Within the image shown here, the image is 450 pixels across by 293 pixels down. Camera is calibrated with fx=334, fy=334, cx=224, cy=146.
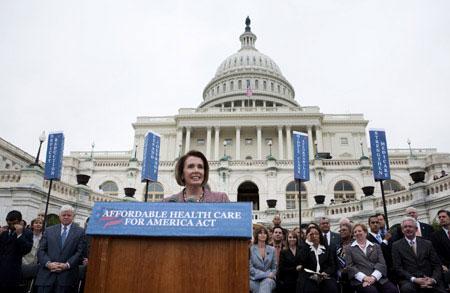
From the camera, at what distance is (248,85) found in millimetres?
83812

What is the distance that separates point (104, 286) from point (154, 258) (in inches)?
18.6

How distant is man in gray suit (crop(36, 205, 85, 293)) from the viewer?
20.0 feet

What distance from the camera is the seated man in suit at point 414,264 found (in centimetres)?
671

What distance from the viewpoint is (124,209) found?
306cm

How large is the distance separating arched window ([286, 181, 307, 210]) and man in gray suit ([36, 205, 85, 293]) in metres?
29.4

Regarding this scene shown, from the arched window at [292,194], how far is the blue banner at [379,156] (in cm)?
1376

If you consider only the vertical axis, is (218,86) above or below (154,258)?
above

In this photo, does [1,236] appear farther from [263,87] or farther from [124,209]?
[263,87]

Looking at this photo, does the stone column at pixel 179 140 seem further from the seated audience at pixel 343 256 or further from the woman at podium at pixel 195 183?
the woman at podium at pixel 195 183

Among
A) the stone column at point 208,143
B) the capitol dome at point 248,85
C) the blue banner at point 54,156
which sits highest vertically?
the capitol dome at point 248,85

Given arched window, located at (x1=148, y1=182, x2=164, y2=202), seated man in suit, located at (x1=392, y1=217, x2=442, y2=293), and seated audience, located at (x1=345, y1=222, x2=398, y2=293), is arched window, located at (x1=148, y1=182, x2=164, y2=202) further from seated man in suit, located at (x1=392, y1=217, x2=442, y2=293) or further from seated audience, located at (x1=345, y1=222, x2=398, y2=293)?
seated man in suit, located at (x1=392, y1=217, x2=442, y2=293)

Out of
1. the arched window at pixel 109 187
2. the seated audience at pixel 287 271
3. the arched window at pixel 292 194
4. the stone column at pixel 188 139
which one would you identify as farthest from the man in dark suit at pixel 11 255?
the stone column at pixel 188 139

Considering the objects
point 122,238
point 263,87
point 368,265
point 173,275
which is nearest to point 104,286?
point 122,238

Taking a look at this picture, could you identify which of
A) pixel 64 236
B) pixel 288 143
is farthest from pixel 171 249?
pixel 288 143
